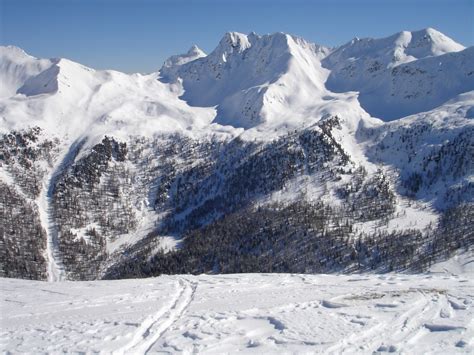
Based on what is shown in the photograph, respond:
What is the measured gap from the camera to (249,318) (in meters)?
29.5

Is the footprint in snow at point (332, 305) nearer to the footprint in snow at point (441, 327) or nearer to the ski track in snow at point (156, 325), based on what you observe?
the footprint in snow at point (441, 327)

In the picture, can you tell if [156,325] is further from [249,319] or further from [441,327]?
[441,327]

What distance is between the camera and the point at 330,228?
184750 millimetres

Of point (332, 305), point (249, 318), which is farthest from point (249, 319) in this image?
point (332, 305)

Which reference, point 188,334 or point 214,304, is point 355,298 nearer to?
point 214,304

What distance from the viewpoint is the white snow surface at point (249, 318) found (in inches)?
957

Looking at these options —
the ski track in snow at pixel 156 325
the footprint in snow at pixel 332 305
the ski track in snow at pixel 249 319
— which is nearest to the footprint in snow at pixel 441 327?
the ski track in snow at pixel 249 319

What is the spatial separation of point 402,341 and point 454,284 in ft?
64.1

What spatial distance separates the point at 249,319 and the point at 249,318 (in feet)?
0.77

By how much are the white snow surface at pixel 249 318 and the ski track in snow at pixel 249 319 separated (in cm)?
7

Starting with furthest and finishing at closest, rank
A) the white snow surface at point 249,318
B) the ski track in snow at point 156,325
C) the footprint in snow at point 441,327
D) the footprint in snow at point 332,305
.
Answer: the footprint in snow at point 332,305 → the footprint in snow at point 441,327 → the ski track in snow at point 156,325 → the white snow surface at point 249,318

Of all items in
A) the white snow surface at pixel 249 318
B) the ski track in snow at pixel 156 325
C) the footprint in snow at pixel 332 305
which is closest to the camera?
the white snow surface at pixel 249 318

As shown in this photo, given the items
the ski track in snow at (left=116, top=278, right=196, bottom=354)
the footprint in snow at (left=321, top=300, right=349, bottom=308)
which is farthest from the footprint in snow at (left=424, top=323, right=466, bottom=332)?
the ski track in snow at (left=116, top=278, right=196, bottom=354)

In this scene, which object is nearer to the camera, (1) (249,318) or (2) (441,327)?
(2) (441,327)
